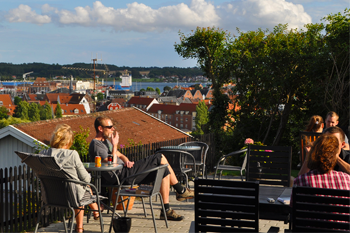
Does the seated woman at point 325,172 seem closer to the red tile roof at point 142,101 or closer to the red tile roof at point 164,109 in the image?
the red tile roof at point 164,109

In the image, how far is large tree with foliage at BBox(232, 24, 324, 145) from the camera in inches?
504

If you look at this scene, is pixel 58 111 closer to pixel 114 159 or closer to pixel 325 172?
pixel 114 159

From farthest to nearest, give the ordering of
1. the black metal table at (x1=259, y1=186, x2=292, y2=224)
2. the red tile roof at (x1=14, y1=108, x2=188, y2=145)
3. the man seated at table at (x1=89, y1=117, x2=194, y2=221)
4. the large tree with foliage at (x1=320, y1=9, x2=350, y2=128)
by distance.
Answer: the red tile roof at (x1=14, y1=108, x2=188, y2=145)
the large tree with foliage at (x1=320, y1=9, x2=350, y2=128)
the man seated at table at (x1=89, y1=117, x2=194, y2=221)
the black metal table at (x1=259, y1=186, x2=292, y2=224)

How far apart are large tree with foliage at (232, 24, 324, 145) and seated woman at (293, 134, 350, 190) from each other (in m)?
9.59

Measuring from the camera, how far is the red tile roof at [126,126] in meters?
18.3

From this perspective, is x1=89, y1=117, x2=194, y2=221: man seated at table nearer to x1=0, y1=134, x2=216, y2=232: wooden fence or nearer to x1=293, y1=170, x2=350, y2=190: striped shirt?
x1=0, y1=134, x2=216, y2=232: wooden fence

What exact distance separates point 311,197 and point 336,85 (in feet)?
30.9

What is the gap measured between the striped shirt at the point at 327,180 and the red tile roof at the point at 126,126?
16120 mm

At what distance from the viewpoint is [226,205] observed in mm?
2857

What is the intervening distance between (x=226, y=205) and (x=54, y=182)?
1960 millimetres

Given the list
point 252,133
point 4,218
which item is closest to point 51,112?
point 252,133

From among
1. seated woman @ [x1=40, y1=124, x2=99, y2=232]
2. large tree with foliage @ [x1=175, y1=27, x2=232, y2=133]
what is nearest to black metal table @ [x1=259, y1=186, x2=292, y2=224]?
seated woman @ [x1=40, y1=124, x2=99, y2=232]

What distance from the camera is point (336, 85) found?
A: 11047 millimetres

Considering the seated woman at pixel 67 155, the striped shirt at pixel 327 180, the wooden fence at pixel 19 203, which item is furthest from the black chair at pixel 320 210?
the wooden fence at pixel 19 203
